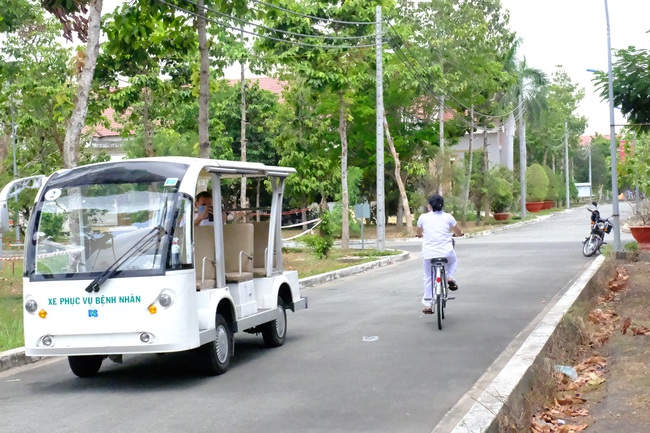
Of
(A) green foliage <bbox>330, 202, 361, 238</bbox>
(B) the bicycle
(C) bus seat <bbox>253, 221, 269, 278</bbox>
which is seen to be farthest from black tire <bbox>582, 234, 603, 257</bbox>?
(C) bus seat <bbox>253, 221, 269, 278</bbox>

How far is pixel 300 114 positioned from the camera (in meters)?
46.5

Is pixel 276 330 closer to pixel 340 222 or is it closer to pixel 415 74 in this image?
pixel 340 222

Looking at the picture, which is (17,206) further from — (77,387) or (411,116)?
(77,387)

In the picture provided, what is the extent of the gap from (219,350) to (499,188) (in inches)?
1918

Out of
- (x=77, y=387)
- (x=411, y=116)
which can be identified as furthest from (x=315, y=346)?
(x=411, y=116)

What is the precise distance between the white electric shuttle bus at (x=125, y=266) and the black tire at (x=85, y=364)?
0.01m

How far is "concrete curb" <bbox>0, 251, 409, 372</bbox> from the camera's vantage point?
35.8ft

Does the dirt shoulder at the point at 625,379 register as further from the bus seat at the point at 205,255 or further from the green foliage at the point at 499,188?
the green foliage at the point at 499,188

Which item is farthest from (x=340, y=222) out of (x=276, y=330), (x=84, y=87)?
(x=276, y=330)

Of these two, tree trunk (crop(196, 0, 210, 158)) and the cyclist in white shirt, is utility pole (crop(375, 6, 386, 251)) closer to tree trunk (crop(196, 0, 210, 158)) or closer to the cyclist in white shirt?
tree trunk (crop(196, 0, 210, 158))

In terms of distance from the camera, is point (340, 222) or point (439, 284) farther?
point (340, 222)

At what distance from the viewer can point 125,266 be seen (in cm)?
898

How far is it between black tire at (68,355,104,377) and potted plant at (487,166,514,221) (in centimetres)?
4703

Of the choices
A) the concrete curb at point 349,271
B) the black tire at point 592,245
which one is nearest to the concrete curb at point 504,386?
the concrete curb at point 349,271
